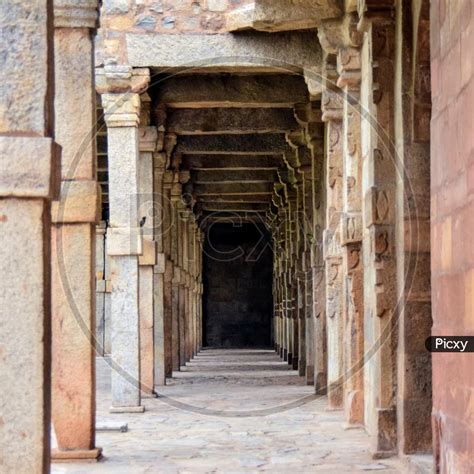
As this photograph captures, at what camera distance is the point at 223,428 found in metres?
10.6

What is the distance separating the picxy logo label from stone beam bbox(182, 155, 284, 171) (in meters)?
14.3

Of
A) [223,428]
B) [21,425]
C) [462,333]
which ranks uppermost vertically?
[462,333]

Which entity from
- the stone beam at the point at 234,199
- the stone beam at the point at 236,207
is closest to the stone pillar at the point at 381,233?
the stone beam at the point at 234,199

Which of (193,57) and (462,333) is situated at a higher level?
(193,57)

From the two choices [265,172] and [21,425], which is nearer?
[21,425]

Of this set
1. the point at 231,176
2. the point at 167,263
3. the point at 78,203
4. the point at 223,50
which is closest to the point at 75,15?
the point at 78,203

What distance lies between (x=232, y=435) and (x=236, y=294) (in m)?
24.4

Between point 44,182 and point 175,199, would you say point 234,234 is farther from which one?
point 44,182

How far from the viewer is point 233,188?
23078 mm

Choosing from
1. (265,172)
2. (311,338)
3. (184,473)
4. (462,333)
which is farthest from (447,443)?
(265,172)

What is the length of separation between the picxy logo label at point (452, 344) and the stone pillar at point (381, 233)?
8.51ft

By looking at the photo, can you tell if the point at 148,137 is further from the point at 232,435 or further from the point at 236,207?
the point at 236,207

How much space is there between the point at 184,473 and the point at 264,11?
212 inches

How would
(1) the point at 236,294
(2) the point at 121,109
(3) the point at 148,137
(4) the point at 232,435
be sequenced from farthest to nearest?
(1) the point at 236,294 < (3) the point at 148,137 < (2) the point at 121,109 < (4) the point at 232,435
